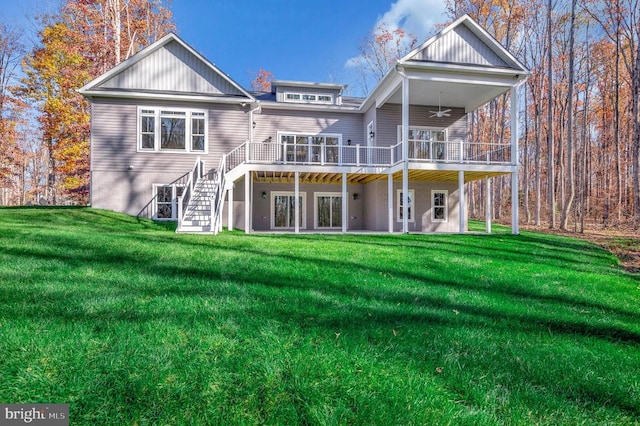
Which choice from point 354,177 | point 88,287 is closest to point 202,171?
point 354,177

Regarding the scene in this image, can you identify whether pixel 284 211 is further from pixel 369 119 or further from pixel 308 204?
pixel 369 119

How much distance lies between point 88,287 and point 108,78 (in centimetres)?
1205

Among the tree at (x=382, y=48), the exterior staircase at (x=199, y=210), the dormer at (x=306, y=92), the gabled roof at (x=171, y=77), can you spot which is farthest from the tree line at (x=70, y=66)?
the tree at (x=382, y=48)

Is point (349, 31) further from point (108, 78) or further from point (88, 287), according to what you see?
point (88, 287)

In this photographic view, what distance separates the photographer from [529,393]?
7.88 feet

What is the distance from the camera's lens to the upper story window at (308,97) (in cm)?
1647

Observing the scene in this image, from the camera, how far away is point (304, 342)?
2.87 m

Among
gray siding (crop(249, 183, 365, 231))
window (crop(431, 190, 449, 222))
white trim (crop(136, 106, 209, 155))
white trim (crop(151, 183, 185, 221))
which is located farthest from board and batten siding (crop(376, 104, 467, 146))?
white trim (crop(151, 183, 185, 221))

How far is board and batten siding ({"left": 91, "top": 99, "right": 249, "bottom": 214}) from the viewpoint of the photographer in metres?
13.1

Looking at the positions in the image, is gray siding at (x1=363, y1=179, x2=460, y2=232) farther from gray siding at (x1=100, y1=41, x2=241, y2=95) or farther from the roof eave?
gray siding at (x1=100, y1=41, x2=241, y2=95)

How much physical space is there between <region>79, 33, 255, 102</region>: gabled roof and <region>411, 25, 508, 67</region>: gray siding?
7113mm

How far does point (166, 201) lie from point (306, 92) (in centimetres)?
836

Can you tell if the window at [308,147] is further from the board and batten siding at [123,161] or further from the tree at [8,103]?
the tree at [8,103]

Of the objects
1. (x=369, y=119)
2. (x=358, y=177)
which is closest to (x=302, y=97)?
(x=369, y=119)
